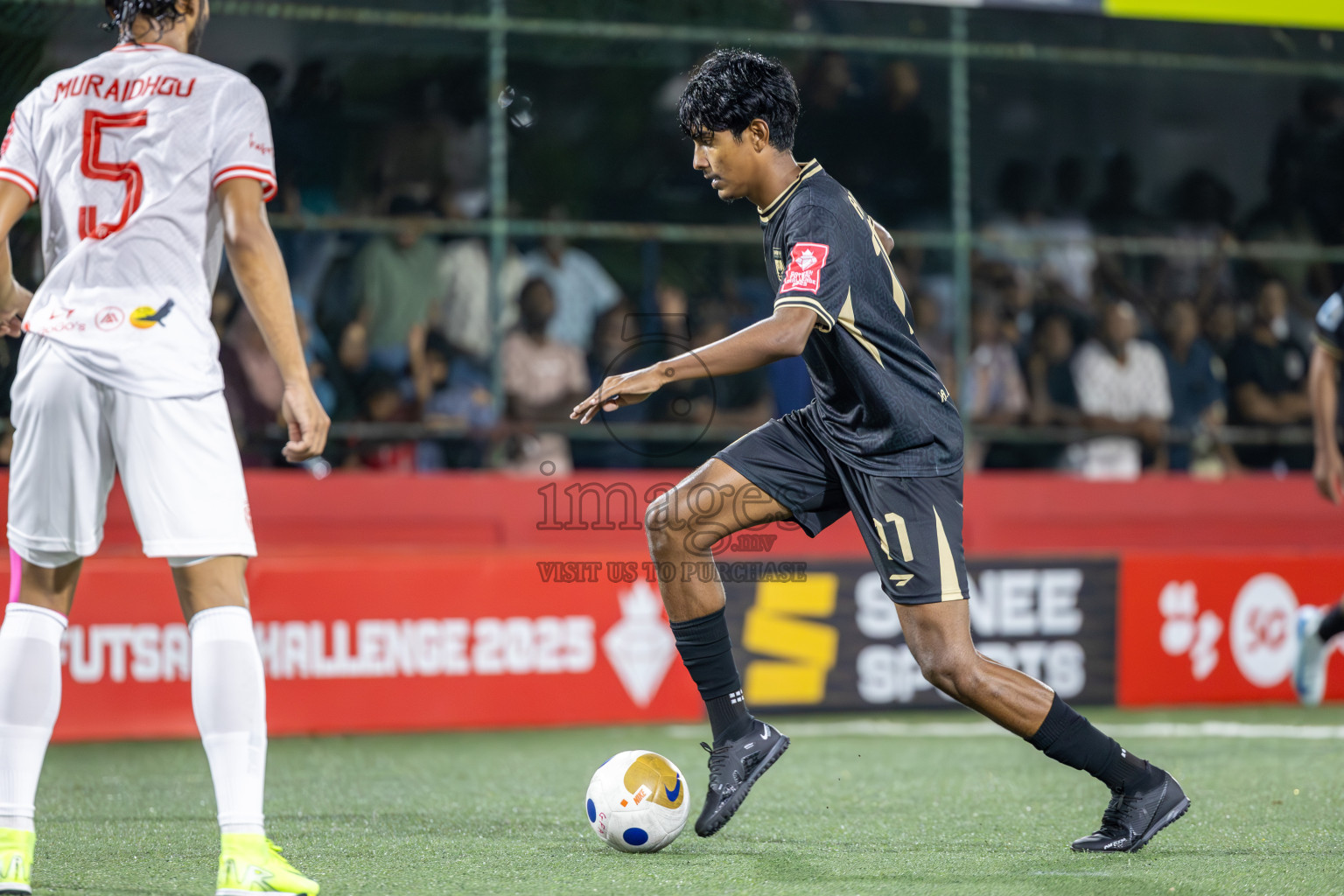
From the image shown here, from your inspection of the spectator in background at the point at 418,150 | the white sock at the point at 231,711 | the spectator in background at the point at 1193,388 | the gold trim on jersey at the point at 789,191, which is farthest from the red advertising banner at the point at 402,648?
the white sock at the point at 231,711

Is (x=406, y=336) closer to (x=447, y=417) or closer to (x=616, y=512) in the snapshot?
(x=447, y=417)

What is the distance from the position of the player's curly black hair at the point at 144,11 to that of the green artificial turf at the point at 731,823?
1931mm

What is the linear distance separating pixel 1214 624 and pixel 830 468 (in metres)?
4.91

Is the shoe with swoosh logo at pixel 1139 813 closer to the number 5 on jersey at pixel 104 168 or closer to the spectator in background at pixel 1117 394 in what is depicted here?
the number 5 on jersey at pixel 104 168

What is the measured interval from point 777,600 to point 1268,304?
13.0ft

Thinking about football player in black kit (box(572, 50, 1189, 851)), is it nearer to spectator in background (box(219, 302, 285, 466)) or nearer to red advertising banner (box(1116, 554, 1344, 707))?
spectator in background (box(219, 302, 285, 466))

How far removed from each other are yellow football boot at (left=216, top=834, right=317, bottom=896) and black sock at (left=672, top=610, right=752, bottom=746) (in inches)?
59.6

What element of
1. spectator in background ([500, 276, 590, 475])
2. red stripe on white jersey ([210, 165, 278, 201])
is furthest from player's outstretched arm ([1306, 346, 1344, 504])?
red stripe on white jersey ([210, 165, 278, 201])

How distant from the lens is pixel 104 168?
Result: 3.41m

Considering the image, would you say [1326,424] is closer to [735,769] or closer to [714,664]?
[714,664]

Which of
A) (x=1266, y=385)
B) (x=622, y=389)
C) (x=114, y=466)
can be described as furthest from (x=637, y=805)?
(x=1266, y=385)

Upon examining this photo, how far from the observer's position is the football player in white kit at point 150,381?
10.9 feet

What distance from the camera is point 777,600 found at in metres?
8.09

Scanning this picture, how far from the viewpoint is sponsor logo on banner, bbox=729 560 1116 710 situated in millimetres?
8070
